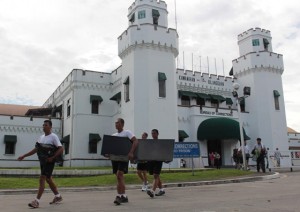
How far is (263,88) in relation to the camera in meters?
36.1

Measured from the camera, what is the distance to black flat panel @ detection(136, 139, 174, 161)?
31.3ft

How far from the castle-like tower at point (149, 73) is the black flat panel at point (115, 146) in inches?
762

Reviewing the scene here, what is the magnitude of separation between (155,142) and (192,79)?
2651 centimetres

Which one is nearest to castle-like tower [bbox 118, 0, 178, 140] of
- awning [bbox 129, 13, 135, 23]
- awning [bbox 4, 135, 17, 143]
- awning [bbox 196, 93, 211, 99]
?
awning [bbox 129, 13, 135, 23]

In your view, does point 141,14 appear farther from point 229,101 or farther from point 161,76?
point 229,101

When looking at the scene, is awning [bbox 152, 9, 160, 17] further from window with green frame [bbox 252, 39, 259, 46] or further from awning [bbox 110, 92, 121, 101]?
window with green frame [bbox 252, 39, 259, 46]

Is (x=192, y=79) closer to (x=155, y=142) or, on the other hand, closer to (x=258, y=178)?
(x=258, y=178)

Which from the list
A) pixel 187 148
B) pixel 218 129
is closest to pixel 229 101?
pixel 218 129

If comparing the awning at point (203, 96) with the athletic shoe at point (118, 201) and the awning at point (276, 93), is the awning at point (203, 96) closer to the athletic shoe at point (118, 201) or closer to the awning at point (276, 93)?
the awning at point (276, 93)

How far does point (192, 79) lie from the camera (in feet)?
117

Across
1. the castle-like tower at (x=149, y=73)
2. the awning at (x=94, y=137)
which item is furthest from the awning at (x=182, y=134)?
the awning at (x=94, y=137)

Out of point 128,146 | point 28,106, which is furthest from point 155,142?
point 28,106

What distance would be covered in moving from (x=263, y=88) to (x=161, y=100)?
44.6 feet

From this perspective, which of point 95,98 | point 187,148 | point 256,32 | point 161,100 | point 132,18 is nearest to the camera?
point 187,148
